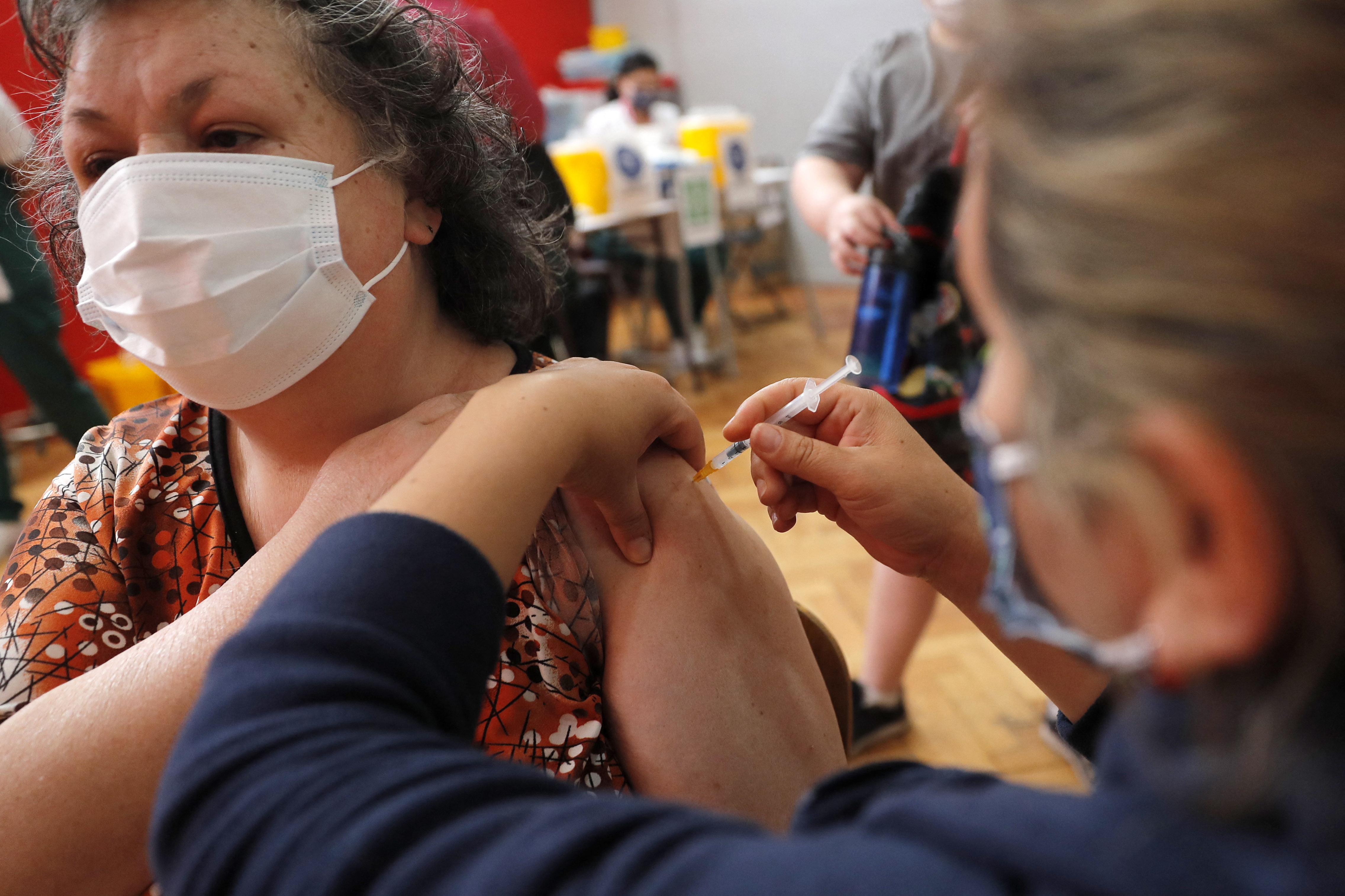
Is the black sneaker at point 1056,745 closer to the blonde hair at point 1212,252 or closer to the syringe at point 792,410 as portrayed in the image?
the syringe at point 792,410

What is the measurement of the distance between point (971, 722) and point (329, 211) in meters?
1.88

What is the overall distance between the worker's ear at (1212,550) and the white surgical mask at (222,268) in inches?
31.9

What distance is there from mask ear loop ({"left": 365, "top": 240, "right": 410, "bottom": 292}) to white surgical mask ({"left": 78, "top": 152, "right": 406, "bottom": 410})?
17 millimetres

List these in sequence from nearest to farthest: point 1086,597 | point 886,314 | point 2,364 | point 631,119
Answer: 1. point 1086,597
2. point 886,314
3. point 2,364
4. point 631,119

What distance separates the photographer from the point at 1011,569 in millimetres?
531

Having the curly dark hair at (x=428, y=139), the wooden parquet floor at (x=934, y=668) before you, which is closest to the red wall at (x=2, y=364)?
the wooden parquet floor at (x=934, y=668)

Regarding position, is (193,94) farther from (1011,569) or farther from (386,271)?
(1011,569)

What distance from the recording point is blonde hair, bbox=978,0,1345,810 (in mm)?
363

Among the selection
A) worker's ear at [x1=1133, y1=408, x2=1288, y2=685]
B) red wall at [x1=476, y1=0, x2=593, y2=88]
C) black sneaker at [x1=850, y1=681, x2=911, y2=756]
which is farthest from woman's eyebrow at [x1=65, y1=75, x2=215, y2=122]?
red wall at [x1=476, y1=0, x2=593, y2=88]

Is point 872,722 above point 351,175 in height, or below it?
below

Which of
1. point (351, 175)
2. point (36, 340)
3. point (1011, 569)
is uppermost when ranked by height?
point (351, 175)

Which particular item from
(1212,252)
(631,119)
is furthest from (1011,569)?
(631,119)

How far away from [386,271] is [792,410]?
468 millimetres

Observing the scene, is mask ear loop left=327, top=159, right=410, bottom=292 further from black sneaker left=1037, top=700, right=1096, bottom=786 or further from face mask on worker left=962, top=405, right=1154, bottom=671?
black sneaker left=1037, top=700, right=1096, bottom=786
